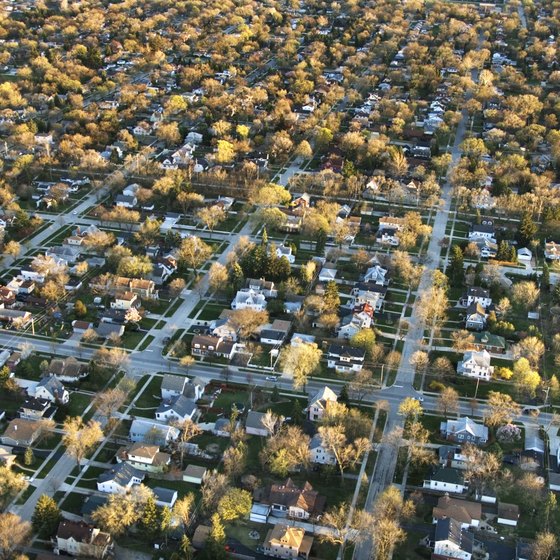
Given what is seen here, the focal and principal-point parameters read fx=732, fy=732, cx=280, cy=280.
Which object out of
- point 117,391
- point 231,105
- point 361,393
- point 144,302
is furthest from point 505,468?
point 231,105

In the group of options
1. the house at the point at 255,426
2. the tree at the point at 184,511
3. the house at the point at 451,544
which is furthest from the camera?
the house at the point at 255,426

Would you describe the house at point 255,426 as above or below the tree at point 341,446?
below

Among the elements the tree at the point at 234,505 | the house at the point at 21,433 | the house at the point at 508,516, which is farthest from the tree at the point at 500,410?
the house at the point at 21,433

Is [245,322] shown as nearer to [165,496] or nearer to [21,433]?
[165,496]

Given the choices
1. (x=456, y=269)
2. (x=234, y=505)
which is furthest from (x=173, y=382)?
(x=456, y=269)

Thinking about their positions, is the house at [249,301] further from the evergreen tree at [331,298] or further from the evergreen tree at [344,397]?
the evergreen tree at [344,397]

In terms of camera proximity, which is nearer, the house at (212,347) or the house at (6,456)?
the house at (6,456)

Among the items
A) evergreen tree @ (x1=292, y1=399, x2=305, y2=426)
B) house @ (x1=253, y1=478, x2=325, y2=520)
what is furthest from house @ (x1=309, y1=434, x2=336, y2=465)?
house @ (x1=253, y1=478, x2=325, y2=520)
